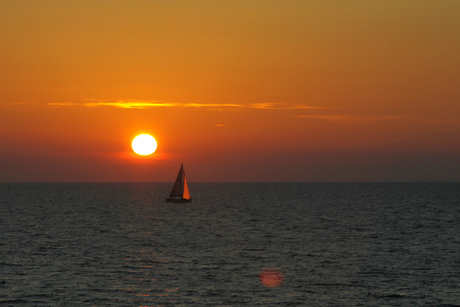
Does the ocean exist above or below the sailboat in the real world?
below

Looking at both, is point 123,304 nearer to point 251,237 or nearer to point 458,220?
point 251,237

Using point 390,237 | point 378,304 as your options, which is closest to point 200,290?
point 378,304

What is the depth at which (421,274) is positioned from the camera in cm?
4597

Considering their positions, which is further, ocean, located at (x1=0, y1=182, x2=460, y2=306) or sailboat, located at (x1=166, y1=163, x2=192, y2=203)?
sailboat, located at (x1=166, y1=163, x2=192, y2=203)

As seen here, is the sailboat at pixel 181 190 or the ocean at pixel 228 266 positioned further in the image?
the sailboat at pixel 181 190

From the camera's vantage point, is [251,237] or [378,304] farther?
[251,237]

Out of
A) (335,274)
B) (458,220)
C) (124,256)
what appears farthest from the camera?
(458,220)

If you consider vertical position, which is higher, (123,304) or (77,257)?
(77,257)

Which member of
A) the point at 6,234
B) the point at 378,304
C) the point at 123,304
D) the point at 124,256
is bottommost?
the point at 378,304

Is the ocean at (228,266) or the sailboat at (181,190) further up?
the sailboat at (181,190)

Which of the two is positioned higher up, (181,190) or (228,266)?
(181,190)

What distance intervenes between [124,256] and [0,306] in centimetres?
2006

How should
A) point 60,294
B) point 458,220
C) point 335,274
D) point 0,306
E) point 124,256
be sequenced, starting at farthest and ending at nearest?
1. point 458,220
2. point 124,256
3. point 335,274
4. point 60,294
5. point 0,306

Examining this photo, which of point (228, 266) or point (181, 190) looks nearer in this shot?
point (228, 266)
